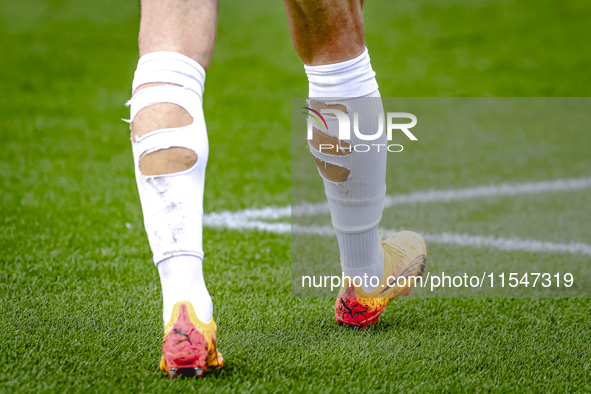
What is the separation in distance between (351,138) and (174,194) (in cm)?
56

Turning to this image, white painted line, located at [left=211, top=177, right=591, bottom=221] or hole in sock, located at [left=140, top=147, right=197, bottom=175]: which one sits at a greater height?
hole in sock, located at [left=140, top=147, right=197, bottom=175]

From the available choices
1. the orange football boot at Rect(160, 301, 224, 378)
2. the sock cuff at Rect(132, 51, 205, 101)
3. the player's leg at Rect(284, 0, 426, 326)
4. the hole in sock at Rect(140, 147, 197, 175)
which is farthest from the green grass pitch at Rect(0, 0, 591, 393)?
the sock cuff at Rect(132, 51, 205, 101)

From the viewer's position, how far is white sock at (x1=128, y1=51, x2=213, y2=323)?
1.12m

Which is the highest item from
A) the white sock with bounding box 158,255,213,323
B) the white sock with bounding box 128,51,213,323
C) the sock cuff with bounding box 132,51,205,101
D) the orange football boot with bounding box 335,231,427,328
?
the sock cuff with bounding box 132,51,205,101

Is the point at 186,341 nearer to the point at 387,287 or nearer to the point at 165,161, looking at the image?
the point at 165,161

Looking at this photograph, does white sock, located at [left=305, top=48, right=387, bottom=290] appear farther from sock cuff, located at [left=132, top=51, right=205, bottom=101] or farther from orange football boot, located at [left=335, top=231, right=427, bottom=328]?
sock cuff, located at [left=132, top=51, right=205, bottom=101]

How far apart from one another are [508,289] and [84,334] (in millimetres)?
1252

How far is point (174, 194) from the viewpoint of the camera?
1124mm

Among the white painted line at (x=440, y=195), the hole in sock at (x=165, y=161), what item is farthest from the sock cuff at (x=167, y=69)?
the white painted line at (x=440, y=195)

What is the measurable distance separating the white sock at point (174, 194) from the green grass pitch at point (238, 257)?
175 mm

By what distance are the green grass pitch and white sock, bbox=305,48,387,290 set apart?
0.64 ft

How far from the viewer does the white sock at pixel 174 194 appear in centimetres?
112

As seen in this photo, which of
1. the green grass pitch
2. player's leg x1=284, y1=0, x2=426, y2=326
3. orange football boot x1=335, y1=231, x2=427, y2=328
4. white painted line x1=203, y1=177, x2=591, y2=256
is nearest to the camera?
the green grass pitch

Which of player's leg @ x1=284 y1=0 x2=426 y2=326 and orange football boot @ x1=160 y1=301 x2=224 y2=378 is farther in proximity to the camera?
player's leg @ x1=284 y1=0 x2=426 y2=326
